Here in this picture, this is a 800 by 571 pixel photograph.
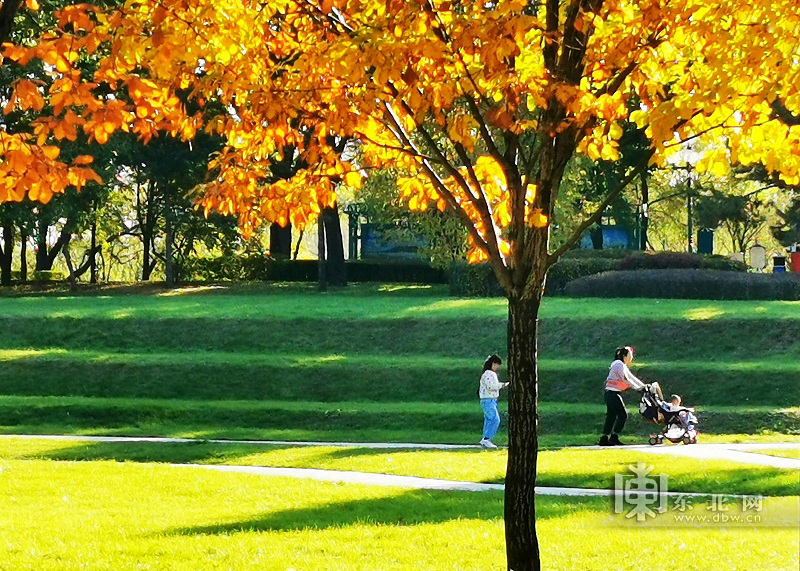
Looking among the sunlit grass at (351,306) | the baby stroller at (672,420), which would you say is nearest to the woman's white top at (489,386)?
the baby stroller at (672,420)

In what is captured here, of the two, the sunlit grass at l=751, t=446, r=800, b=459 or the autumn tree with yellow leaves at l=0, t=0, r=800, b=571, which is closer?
the autumn tree with yellow leaves at l=0, t=0, r=800, b=571

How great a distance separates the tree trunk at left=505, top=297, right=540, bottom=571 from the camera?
730 cm

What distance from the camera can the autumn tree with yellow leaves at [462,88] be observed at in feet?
21.3

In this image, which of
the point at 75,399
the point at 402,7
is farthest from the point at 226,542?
the point at 75,399

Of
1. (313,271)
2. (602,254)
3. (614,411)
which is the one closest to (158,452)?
(614,411)

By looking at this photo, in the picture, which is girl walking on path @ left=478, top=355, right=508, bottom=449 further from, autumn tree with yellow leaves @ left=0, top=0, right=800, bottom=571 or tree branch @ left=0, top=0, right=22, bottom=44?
tree branch @ left=0, top=0, right=22, bottom=44

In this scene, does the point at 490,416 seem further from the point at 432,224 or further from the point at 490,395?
the point at 432,224

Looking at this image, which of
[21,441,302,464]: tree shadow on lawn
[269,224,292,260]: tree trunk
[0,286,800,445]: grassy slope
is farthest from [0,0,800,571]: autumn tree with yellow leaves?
[269,224,292,260]: tree trunk

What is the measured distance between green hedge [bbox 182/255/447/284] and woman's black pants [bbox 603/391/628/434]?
24783 millimetres

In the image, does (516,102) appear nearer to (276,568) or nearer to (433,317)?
(276,568)

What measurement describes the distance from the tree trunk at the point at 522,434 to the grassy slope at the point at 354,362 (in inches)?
488

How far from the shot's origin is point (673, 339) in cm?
2667

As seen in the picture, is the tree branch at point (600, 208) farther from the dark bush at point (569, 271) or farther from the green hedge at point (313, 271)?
the green hedge at point (313, 271)

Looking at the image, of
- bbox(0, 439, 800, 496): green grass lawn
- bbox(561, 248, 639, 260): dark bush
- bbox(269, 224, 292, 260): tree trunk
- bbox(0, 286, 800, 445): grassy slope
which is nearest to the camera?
bbox(0, 439, 800, 496): green grass lawn
